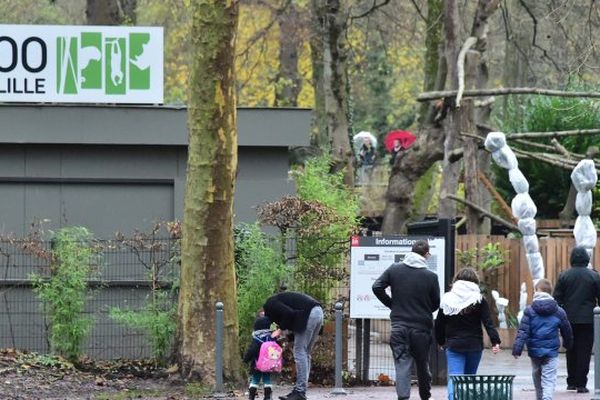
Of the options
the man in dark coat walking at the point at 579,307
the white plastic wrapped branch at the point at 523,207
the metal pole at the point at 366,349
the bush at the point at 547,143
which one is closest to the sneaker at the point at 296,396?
the metal pole at the point at 366,349

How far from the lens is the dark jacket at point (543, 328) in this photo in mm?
14203

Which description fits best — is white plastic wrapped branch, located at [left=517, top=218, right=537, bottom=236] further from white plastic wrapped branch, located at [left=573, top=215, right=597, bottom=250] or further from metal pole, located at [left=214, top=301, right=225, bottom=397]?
metal pole, located at [left=214, top=301, right=225, bottom=397]

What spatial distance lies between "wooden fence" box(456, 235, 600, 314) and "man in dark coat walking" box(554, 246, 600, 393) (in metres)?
7.50

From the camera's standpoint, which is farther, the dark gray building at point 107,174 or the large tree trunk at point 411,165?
the large tree trunk at point 411,165

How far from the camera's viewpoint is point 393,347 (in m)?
14.0

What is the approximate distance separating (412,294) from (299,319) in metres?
1.56

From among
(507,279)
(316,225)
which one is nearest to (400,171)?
(507,279)

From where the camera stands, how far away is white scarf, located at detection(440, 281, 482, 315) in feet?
44.3

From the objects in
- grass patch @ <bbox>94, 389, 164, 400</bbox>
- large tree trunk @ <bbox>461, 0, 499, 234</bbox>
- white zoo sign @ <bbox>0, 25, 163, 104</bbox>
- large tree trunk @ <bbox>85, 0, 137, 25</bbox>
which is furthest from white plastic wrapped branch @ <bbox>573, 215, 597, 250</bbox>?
large tree trunk @ <bbox>85, 0, 137, 25</bbox>

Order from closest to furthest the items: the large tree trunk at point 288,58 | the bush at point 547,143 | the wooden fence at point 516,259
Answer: the wooden fence at point 516,259, the bush at point 547,143, the large tree trunk at point 288,58

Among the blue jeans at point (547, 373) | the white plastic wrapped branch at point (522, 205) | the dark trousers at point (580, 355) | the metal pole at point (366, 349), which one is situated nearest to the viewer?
the blue jeans at point (547, 373)

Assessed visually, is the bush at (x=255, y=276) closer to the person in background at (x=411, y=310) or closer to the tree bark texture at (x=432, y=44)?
the person in background at (x=411, y=310)

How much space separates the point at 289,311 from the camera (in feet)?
48.6

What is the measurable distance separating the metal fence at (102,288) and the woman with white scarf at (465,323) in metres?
5.45
